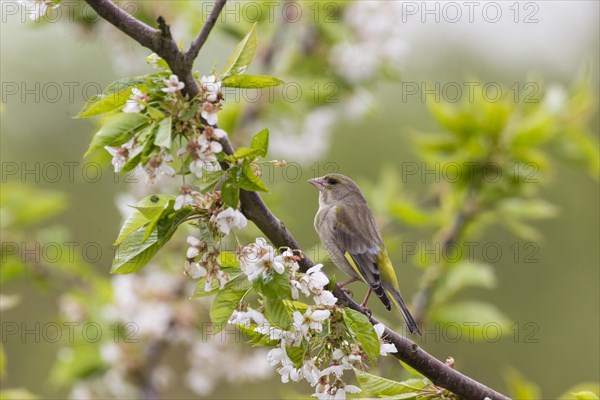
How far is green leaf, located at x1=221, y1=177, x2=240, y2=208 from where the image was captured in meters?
2.45

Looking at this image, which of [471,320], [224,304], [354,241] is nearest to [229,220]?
[224,304]

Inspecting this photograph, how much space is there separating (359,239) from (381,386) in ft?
6.71

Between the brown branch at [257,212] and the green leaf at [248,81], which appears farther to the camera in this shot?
the green leaf at [248,81]

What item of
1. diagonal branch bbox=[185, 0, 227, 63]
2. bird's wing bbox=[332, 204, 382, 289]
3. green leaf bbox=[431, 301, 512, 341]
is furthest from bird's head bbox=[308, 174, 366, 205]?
diagonal branch bbox=[185, 0, 227, 63]

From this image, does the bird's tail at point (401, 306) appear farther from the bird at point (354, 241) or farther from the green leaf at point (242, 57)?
the green leaf at point (242, 57)

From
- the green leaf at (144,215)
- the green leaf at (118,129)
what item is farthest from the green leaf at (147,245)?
the green leaf at (118,129)

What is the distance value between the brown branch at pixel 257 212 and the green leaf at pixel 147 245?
0.21 metres

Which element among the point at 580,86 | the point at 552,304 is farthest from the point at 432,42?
the point at 580,86

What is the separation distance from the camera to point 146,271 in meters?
6.81

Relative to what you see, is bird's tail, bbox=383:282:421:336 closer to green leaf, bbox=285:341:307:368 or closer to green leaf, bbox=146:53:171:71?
green leaf, bbox=285:341:307:368

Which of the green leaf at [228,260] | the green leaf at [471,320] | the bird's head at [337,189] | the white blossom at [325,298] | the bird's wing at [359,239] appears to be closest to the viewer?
the white blossom at [325,298]

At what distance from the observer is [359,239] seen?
4.74 meters

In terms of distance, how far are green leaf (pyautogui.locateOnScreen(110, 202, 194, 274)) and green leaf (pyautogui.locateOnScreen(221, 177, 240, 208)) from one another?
5.6 inches

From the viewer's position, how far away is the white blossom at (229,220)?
2441 millimetres
